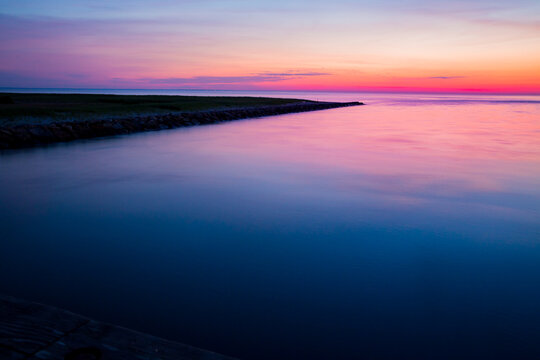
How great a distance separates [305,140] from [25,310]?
45.7 ft

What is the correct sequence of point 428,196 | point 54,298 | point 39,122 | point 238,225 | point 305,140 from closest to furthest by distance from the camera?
point 54,298 → point 238,225 → point 428,196 → point 39,122 → point 305,140

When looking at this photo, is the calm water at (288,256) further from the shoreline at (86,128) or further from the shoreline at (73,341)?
the shoreline at (86,128)

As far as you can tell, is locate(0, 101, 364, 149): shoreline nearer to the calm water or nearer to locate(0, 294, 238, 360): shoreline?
the calm water

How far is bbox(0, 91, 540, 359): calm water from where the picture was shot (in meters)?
2.68

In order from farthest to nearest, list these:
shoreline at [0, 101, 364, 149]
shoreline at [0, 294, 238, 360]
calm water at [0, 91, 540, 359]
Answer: shoreline at [0, 101, 364, 149], calm water at [0, 91, 540, 359], shoreline at [0, 294, 238, 360]

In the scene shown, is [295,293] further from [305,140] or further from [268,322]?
[305,140]

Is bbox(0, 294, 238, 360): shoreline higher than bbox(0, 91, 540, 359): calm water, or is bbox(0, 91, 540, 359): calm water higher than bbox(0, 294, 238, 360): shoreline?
bbox(0, 294, 238, 360): shoreline

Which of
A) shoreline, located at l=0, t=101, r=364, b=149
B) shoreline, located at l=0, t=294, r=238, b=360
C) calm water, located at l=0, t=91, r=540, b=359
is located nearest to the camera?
shoreline, located at l=0, t=294, r=238, b=360

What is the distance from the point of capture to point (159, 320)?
9.05 ft

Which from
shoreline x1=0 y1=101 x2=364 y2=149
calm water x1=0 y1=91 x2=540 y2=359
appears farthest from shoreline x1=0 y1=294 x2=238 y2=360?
shoreline x1=0 y1=101 x2=364 y2=149

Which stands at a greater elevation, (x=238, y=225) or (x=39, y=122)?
(x=39, y=122)

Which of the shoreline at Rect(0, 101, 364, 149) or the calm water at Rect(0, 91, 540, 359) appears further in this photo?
the shoreline at Rect(0, 101, 364, 149)

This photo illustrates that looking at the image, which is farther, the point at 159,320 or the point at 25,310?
the point at 159,320

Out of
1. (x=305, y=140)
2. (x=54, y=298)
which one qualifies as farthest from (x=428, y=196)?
(x=305, y=140)
